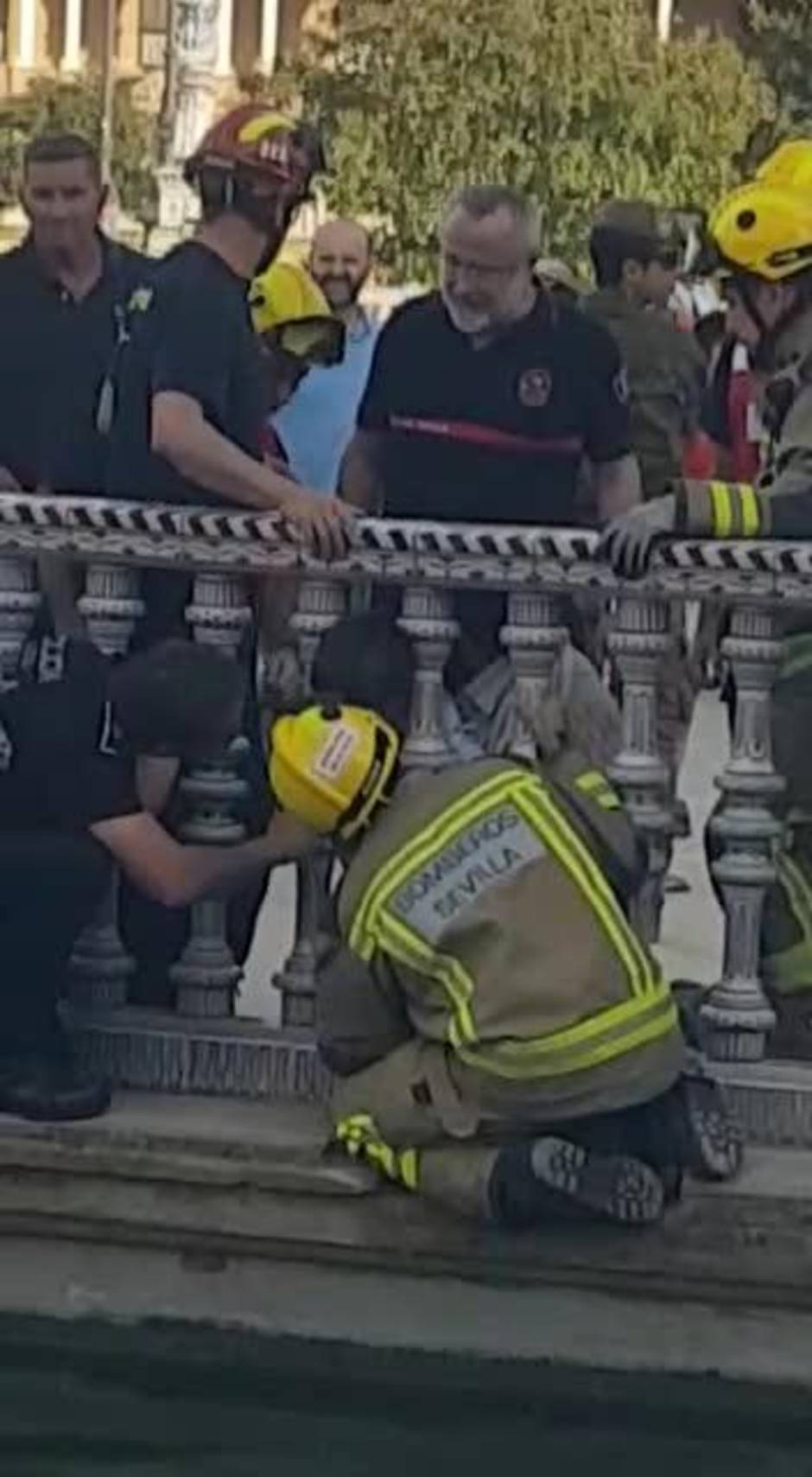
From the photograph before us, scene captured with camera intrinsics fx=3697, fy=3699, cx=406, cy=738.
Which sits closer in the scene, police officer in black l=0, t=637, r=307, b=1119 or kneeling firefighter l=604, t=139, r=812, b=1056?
police officer in black l=0, t=637, r=307, b=1119

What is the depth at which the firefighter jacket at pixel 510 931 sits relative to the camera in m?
5.55

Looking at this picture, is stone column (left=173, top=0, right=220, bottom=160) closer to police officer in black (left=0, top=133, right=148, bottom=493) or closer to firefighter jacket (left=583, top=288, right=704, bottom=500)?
firefighter jacket (left=583, top=288, right=704, bottom=500)

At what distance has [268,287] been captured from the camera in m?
8.05

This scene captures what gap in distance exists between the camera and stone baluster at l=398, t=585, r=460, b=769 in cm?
589

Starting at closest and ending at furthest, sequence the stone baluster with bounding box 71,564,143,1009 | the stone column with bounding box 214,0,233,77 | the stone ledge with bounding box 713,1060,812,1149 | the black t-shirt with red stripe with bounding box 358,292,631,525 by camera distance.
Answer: the stone ledge with bounding box 713,1060,812,1149, the stone baluster with bounding box 71,564,143,1009, the black t-shirt with red stripe with bounding box 358,292,631,525, the stone column with bounding box 214,0,233,77

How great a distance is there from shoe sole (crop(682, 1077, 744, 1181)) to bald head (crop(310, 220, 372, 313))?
4164 millimetres

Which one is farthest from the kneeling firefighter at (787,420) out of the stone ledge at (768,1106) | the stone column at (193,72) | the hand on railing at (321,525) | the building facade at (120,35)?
the building facade at (120,35)

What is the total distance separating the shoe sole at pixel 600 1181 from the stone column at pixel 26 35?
88.4m

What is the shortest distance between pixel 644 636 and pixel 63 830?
972mm

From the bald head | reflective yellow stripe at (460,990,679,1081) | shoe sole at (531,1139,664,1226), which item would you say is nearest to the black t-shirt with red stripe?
reflective yellow stripe at (460,990,679,1081)

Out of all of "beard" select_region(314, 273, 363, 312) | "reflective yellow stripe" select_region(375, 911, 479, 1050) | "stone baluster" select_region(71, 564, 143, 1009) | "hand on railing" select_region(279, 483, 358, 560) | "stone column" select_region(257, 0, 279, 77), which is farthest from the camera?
"stone column" select_region(257, 0, 279, 77)

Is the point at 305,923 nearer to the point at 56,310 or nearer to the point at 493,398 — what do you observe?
the point at 493,398

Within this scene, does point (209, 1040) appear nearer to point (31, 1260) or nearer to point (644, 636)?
point (31, 1260)

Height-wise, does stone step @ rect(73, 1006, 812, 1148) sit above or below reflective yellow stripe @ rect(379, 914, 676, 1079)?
below
